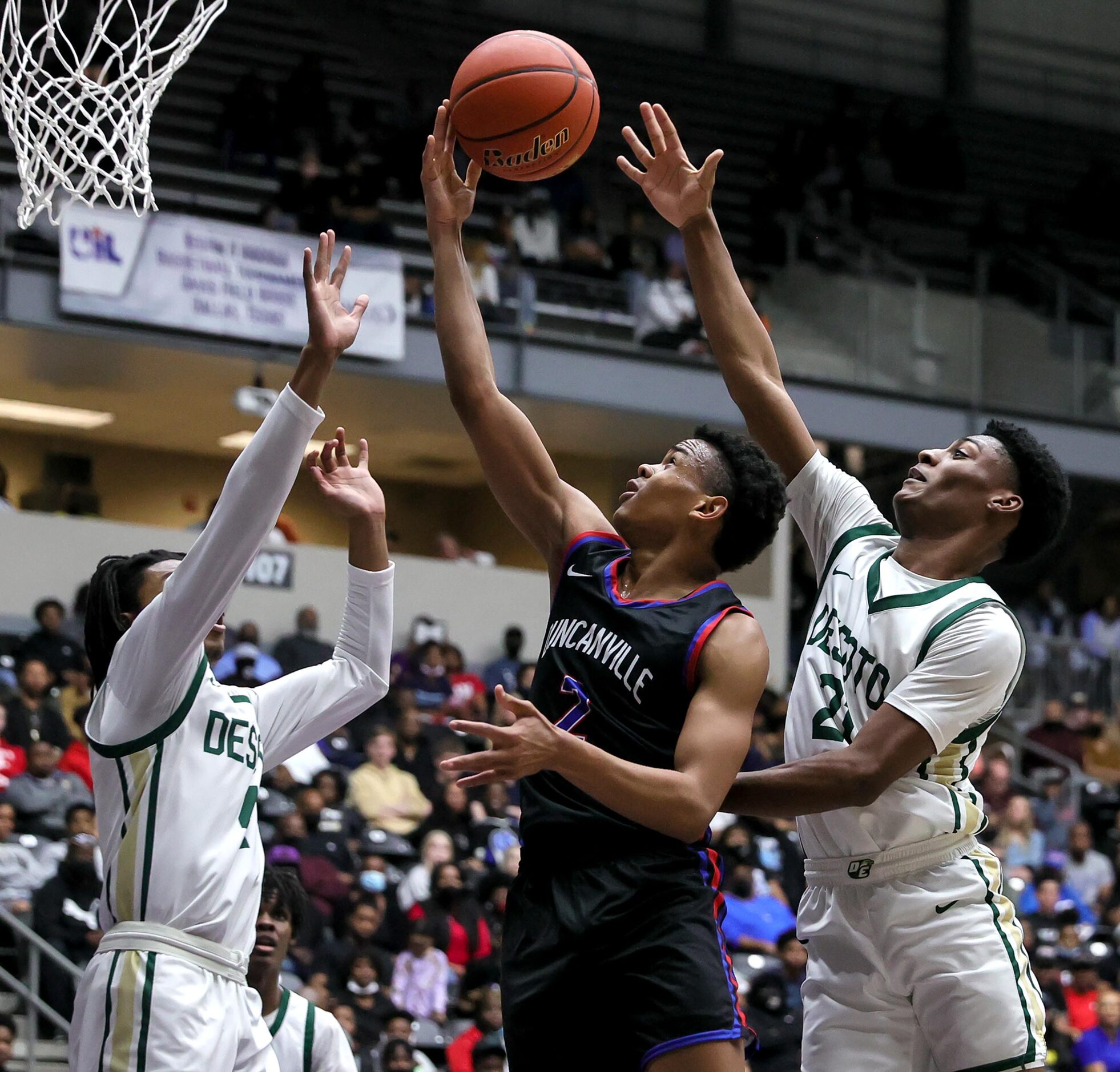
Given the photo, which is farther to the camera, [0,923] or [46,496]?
[46,496]

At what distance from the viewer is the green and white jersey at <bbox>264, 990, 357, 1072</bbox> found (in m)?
4.72

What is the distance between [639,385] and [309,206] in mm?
3423

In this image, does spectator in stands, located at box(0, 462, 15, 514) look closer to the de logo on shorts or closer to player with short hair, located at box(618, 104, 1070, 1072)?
player with short hair, located at box(618, 104, 1070, 1072)

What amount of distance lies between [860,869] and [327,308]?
1.62 m

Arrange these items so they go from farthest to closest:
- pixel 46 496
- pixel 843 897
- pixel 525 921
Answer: pixel 46 496
pixel 843 897
pixel 525 921

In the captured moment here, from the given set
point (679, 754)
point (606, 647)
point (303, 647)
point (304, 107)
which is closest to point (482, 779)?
point (679, 754)

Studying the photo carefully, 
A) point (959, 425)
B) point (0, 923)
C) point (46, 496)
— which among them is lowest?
point (0, 923)

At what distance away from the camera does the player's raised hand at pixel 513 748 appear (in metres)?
2.96

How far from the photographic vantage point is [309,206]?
15562 mm

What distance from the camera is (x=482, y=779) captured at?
118 inches

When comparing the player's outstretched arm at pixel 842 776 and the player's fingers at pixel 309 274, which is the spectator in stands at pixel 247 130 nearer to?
the player's fingers at pixel 309 274

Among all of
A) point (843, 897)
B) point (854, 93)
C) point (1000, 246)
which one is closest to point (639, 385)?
point (1000, 246)

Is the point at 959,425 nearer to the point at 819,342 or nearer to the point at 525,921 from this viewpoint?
the point at 819,342

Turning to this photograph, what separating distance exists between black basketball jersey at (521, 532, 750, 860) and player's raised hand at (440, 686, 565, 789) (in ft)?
1.28
